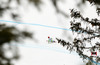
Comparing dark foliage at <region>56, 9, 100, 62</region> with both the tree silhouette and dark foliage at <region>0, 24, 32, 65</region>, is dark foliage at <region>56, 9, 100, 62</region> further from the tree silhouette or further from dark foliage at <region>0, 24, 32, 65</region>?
dark foliage at <region>0, 24, 32, 65</region>

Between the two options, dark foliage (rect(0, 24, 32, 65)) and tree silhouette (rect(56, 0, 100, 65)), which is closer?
dark foliage (rect(0, 24, 32, 65))

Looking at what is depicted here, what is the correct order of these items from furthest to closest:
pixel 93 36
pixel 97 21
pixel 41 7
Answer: pixel 93 36, pixel 97 21, pixel 41 7

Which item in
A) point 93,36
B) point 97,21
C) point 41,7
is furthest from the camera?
point 93,36

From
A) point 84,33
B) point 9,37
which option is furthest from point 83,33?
point 9,37

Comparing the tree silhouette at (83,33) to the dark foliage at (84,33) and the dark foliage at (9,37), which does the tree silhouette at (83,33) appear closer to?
the dark foliage at (84,33)

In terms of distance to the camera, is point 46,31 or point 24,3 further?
point 46,31

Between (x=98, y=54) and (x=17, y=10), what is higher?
(x=17, y=10)

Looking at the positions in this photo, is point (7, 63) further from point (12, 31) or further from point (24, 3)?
point (24, 3)

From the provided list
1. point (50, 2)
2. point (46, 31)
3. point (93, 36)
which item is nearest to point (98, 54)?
point (93, 36)

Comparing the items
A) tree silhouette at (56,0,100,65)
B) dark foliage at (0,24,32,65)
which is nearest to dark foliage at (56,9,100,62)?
tree silhouette at (56,0,100,65)

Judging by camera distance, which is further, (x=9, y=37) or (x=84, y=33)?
(x=84, y=33)

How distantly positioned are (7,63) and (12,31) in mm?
141

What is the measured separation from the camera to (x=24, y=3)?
0.50 m

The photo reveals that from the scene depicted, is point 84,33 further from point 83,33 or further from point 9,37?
point 9,37
